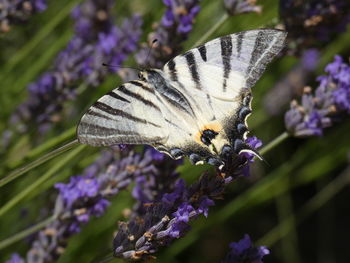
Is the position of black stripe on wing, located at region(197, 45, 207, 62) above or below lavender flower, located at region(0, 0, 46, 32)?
below

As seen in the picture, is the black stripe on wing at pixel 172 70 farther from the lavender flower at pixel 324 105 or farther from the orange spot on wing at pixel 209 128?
the lavender flower at pixel 324 105

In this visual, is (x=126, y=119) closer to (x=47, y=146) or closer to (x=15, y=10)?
(x=47, y=146)

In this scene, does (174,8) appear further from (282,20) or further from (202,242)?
(202,242)

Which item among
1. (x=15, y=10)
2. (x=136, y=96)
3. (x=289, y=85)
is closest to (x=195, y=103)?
(x=136, y=96)

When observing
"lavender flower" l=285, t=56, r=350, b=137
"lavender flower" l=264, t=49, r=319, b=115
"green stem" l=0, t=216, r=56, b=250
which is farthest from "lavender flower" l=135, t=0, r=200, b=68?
"lavender flower" l=264, t=49, r=319, b=115

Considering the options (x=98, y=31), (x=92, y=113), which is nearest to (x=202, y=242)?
(x=98, y=31)

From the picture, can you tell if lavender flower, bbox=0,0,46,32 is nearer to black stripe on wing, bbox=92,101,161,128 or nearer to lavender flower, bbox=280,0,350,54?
black stripe on wing, bbox=92,101,161,128
